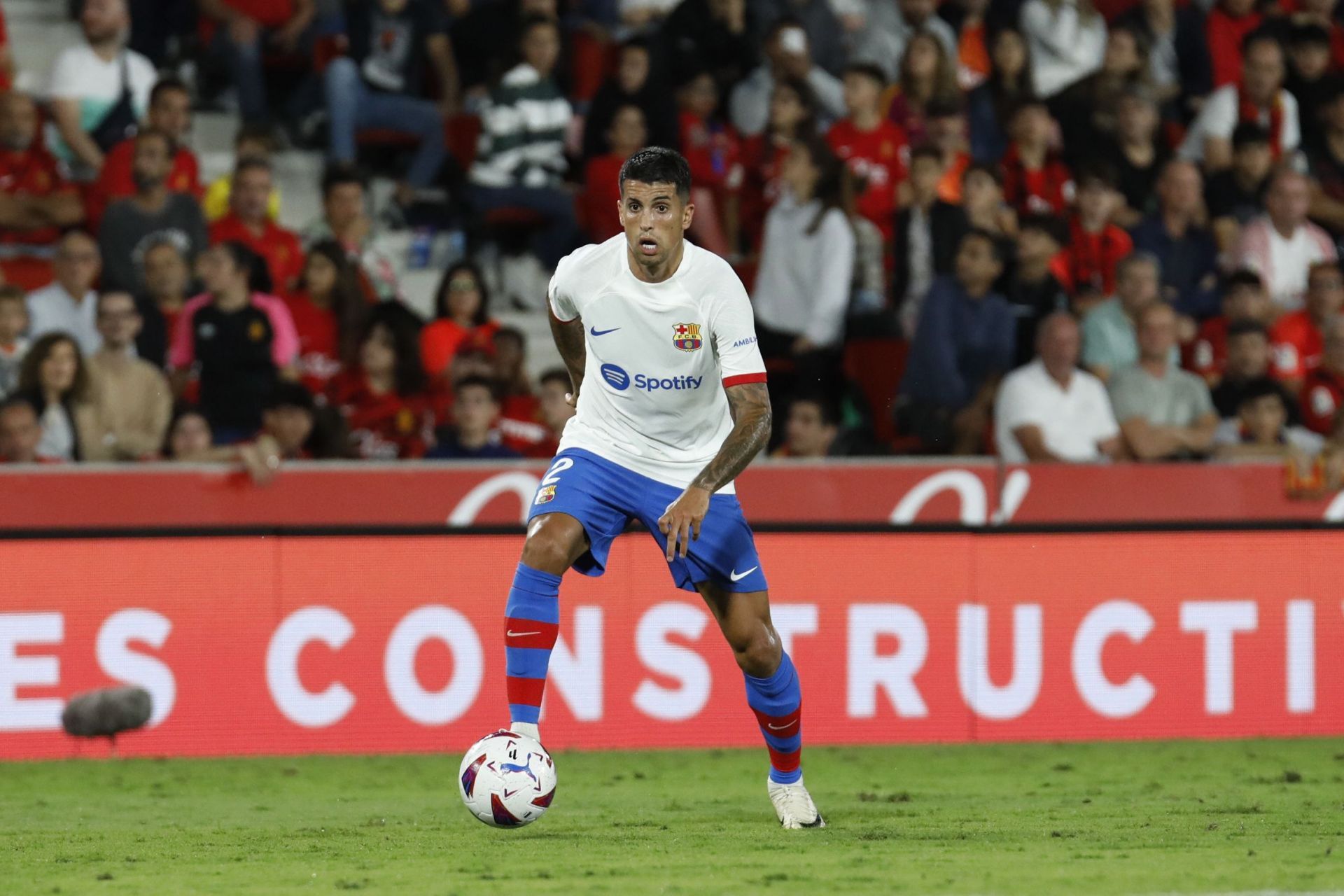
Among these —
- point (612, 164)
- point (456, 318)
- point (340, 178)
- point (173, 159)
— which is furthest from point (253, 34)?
point (456, 318)

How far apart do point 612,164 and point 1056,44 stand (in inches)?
139

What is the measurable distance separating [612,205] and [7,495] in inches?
166

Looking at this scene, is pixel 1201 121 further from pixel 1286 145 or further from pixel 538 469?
pixel 538 469

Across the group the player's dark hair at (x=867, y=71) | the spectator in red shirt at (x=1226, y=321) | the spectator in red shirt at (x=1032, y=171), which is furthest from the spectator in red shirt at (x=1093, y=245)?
the player's dark hair at (x=867, y=71)

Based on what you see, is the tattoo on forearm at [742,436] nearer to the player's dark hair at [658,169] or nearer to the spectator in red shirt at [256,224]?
the player's dark hair at [658,169]

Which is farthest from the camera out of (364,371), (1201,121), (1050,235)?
(1201,121)

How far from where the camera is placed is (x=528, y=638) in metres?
6.30

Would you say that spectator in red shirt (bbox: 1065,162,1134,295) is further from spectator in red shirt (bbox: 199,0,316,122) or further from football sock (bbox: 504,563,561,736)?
Result: football sock (bbox: 504,563,561,736)

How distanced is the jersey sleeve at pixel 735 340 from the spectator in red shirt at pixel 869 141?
5.54 metres

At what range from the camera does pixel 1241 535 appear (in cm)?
955

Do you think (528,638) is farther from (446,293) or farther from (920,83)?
(920,83)

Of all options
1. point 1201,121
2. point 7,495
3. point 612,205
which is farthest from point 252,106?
point 1201,121

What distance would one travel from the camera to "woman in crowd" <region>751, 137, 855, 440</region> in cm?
1098

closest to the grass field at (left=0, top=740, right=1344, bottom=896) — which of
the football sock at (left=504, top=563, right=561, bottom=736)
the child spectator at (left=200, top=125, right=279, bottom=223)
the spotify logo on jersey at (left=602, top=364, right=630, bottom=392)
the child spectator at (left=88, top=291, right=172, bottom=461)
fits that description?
the football sock at (left=504, top=563, right=561, bottom=736)
